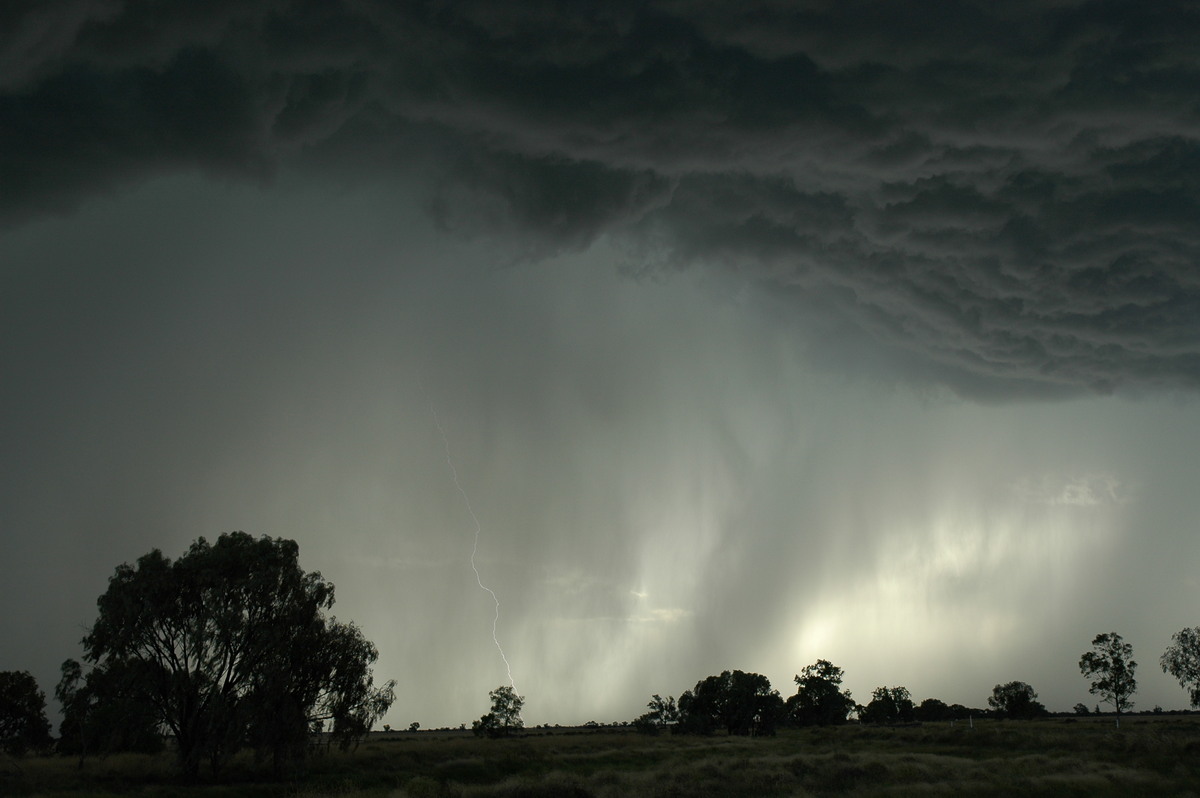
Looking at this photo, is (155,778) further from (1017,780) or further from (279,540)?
(1017,780)

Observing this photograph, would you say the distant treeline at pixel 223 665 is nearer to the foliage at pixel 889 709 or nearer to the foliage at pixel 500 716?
the foliage at pixel 500 716

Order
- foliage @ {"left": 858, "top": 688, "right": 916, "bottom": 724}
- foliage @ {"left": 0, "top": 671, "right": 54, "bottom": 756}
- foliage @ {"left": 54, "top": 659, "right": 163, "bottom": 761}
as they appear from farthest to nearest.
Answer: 1. foliage @ {"left": 858, "top": 688, "right": 916, "bottom": 724}
2. foliage @ {"left": 0, "top": 671, "right": 54, "bottom": 756}
3. foliage @ {"left": 54, "top": 659, "right": 163, "bottom": 761}

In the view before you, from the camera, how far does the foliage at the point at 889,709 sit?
185 meters

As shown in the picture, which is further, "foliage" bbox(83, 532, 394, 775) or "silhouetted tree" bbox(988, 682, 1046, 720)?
"silhouetted tree" bbox(988, 682, 1046, 720)

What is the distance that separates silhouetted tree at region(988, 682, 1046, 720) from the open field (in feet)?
365

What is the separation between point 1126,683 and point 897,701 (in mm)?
75555

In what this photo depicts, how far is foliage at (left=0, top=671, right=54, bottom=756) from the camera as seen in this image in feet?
260

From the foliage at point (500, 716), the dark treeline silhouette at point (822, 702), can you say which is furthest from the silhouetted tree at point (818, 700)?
the foliage at point (500, 716)

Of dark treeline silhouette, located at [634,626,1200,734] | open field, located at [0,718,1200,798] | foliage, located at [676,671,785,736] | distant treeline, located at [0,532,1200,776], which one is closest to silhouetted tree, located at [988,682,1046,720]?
dark treeline silhouette, located at [634,626,1200,734]

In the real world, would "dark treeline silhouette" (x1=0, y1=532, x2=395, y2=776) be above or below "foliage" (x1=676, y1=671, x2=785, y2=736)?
above

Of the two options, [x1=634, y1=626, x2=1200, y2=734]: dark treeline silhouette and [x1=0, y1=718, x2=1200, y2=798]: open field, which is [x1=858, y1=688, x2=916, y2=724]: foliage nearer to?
[x1=634, y1=626, x2=1200, y2=734]: dark treeline silhouette

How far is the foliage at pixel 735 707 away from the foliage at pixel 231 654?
4076 inches

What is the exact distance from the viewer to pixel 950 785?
40.0 m

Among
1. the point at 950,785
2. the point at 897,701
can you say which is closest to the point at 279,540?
the point at 950,785
